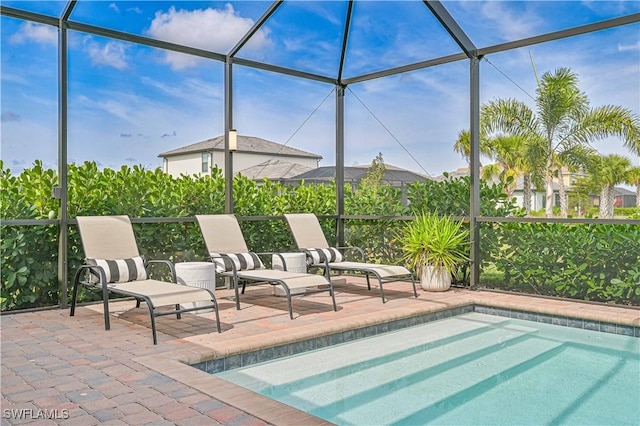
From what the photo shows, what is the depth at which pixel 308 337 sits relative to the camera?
512 centimetres

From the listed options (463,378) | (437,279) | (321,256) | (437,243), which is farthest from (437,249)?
(463,378)

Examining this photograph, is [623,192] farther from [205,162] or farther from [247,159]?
[205,162]

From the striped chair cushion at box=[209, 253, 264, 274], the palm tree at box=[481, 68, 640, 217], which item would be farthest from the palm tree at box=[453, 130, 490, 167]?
the striped chair cushion at box=[209, 253, 264, 274]

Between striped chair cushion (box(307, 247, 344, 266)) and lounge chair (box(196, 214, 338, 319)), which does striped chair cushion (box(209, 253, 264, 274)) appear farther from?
striped chair cushion (box(307, 247, 344, 266))

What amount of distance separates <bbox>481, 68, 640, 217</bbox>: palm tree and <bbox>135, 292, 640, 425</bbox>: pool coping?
321 cm

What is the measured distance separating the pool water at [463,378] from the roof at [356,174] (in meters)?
3.69

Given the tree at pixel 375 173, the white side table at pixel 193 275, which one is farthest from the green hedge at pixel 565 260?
the white side table at pixel 193 275

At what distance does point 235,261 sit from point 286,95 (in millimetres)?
3708

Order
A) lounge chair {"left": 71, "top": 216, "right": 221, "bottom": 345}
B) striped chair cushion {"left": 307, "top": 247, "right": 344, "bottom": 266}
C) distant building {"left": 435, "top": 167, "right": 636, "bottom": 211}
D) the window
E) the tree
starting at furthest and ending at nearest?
the tree, distant building {"left": 435, "top": 167, "right": 636, "bottom": 211}, the window, striped chair cushion {"left": 307, "top": 247, "right": 344, "bottom": 266}, lounge chair {"left": 71, "top": 216, "right": 221, "bottom": 345}

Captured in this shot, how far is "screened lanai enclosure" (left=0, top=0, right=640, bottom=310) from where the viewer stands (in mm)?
6301

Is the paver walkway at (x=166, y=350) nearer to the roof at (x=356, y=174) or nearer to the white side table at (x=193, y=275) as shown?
the white side table at (x=193, y=275)

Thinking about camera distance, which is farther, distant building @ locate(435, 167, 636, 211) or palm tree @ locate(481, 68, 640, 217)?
palm tree @ locate(481, 68, 640, 217)

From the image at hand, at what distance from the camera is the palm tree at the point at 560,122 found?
9.62 meters

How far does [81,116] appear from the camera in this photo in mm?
6684
